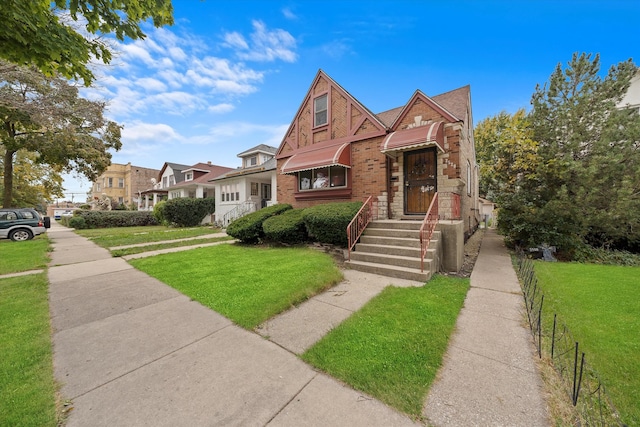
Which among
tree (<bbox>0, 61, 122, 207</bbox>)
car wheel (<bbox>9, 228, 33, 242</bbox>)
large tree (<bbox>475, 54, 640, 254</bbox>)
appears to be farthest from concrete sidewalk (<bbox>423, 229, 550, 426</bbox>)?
car wheel (<bbox>9, 228, 33, 242</bbox>)

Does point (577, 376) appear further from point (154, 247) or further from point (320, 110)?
point (154, 247)

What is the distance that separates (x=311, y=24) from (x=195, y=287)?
1055 centimetres

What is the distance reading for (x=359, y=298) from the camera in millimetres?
4730

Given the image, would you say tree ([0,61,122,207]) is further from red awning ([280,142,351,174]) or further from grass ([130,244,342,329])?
red awning ([280,142,351,174])

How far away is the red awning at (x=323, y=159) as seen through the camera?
9.76 meters

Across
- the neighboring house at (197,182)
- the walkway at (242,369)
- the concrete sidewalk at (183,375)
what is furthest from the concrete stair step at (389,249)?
the neighboring house at (197,182)

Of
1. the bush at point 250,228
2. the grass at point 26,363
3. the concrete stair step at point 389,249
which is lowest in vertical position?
the grass at point 26,363

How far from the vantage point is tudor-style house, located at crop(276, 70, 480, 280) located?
7.55m

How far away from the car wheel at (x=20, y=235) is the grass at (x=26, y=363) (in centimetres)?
1229

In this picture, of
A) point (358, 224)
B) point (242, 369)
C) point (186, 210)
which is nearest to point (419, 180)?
point (358, 224)

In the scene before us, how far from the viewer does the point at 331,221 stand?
8203 mm

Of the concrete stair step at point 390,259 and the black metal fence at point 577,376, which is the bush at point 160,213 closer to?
the concrete stair step at point 390,259

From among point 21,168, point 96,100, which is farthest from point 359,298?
point 21,168

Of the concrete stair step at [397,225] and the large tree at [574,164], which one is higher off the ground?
the large tree at [574,164]
